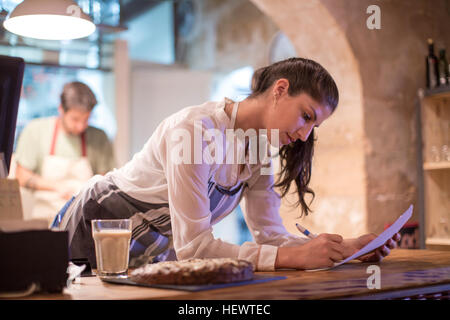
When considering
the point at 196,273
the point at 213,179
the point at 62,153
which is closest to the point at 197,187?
the point at 213,179

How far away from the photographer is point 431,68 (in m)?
3.19

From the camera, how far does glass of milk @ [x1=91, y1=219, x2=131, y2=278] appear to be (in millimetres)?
1170

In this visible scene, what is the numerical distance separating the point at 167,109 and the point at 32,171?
1741 millimetres

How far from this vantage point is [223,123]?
1.59 m

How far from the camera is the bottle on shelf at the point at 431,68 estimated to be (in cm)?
316

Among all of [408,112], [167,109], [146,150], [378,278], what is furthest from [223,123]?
[167,109]

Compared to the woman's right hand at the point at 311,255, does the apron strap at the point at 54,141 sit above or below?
above

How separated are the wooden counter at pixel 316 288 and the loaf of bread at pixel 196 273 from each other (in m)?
0.03

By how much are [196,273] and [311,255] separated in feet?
1.36

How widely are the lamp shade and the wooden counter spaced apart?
41.5 inches

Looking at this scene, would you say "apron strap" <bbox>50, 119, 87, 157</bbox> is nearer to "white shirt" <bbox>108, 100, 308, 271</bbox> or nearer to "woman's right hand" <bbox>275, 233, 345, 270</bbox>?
"white shirt" <bbox>108, 100, 308, 271</bbox>

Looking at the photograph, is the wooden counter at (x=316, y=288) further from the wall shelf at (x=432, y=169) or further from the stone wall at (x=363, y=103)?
the wall shelf at (x=432, y=169)

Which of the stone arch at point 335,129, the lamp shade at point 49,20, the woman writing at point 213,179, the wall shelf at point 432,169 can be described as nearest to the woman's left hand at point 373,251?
the woman writing at point 213,179
